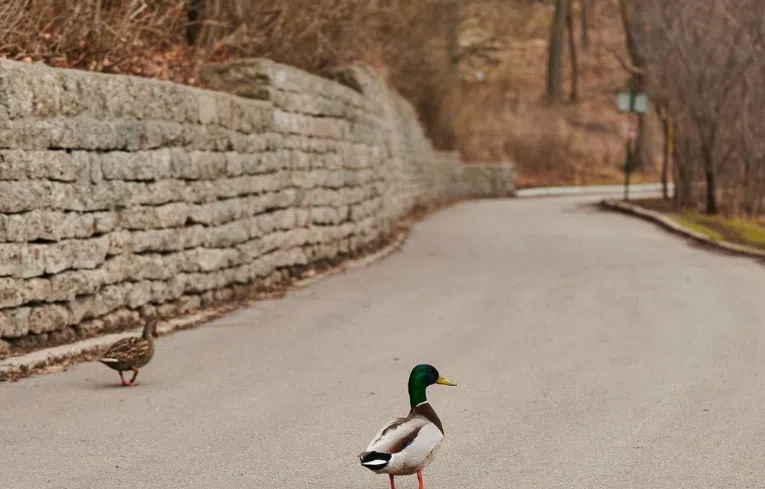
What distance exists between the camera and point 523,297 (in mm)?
14320

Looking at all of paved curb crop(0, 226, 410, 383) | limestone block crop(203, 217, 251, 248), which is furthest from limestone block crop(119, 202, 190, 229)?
paved curb crop(0, 226, 410, 383)

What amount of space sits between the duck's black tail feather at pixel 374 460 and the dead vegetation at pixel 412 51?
6.80m

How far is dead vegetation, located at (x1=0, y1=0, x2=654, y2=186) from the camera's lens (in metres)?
12.5

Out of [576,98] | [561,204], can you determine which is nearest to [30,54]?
[561,204]

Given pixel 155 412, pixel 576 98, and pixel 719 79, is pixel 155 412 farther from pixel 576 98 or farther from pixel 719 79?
pixel 576 98

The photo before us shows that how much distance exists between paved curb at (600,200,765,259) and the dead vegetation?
13.5 ft

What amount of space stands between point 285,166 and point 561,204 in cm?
2029

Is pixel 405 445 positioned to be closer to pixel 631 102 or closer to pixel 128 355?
pixel 128 355

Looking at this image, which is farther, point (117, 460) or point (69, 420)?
point (69, 420)

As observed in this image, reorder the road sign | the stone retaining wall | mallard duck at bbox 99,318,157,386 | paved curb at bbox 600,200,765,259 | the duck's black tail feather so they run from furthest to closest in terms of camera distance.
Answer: the road sign, paved curb at bbox 600,200,765,259, the stone retaining wall, mallard duck at bbox 99,318,157,386, the duck's black tail feather

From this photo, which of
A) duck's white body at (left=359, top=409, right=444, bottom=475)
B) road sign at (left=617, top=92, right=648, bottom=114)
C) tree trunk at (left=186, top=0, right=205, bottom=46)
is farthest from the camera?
road sign at (left=617, top=92, right=648, bottom=114)

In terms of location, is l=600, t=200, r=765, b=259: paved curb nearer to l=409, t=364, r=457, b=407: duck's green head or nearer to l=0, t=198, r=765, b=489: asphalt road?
l=0, t=198, r=765, b=489: asphalt road

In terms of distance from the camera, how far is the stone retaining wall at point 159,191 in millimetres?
9773

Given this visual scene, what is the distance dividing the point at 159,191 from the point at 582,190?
1305 inches
